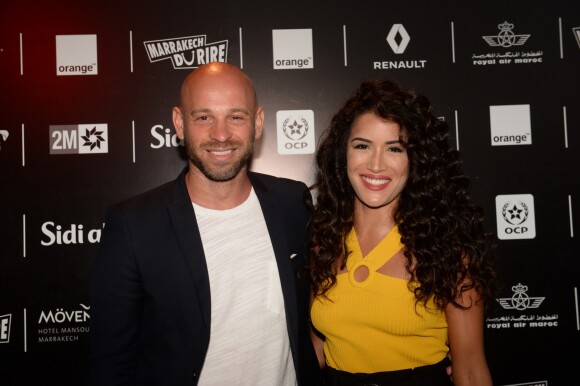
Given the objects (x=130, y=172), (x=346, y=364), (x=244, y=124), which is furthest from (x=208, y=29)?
(x=346, y=364)

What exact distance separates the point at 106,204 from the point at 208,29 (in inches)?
51.7

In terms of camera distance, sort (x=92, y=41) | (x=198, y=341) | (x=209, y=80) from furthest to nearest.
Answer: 1. (x=92, y=41)
2. (x=209, y=80)
3. (x=198, y=341)

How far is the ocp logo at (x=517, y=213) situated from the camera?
9.99 feet

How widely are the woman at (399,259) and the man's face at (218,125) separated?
45 cm

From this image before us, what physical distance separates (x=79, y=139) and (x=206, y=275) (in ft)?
5.53

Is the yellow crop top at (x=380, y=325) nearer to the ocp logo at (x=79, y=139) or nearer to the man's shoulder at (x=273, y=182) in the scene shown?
the man's shoulder at (x=273, y=182)

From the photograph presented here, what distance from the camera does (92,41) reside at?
2996 millimetres

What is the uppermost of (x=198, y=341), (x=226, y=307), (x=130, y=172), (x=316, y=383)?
(x=130, y=172)

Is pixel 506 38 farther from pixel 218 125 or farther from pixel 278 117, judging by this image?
pixel 218 125

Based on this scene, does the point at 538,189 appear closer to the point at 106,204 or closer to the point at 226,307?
the point at 226,307

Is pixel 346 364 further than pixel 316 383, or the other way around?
pixel 316 383

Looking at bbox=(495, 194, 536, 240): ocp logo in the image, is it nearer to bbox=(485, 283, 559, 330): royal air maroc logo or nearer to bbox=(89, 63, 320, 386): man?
bbox=(485, 283, 559, 330): royal air maroc logo

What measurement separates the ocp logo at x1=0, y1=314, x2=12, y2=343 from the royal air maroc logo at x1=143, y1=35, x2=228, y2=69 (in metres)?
1.89

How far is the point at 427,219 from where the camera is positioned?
1947 mm
